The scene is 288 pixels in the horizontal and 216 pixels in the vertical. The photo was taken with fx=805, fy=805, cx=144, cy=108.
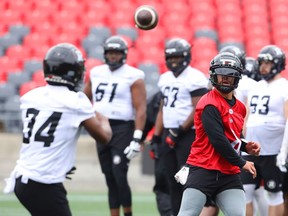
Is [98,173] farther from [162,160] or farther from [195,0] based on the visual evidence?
[195,0]

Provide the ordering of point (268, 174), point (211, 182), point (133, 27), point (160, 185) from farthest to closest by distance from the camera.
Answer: point (133, 27) < point (160, 185) < point (268, 174) < point (211, 182)

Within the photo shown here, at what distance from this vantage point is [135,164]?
1203cm

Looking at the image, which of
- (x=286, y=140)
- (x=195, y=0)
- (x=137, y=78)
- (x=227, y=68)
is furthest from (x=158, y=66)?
(x=227, y=68)

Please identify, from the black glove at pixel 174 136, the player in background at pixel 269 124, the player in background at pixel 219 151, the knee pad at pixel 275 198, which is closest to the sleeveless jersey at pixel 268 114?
the player in background at pixel 269 124

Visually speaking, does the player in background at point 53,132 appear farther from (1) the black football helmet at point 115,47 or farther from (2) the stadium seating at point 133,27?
(2) the stadium seating at point 133,27

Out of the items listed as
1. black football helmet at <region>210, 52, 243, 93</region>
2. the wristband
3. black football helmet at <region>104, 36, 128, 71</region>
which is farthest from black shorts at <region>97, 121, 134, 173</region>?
black football helmet at <region>210, 52, 243, 93</region>

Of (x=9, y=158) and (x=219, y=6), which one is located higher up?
(x=219, y=6)

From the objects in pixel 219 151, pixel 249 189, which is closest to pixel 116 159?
pixel 249 189

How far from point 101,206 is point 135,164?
2.22 metres

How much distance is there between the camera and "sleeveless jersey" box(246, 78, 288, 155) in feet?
24.0

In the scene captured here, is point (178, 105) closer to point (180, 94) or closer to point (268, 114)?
point (180, 94)

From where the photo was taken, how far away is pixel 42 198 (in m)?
5.15

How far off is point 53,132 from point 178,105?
2.79 metres

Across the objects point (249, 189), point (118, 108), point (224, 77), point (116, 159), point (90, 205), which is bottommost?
point (90, 205)
